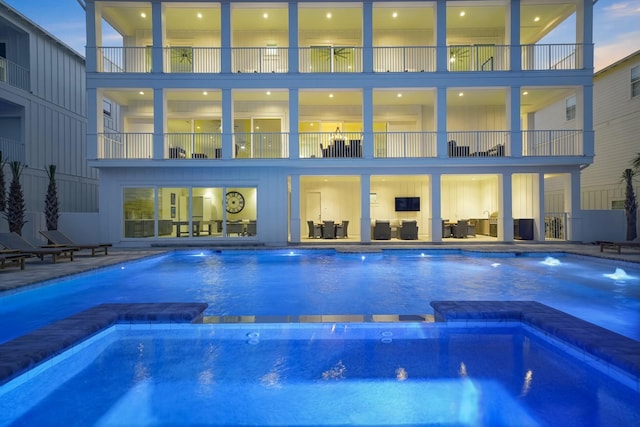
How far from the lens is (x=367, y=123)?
45.8 feet

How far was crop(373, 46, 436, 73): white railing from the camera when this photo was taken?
15.4 metres

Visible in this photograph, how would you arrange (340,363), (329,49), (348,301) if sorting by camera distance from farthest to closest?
(329,49) → (348,301) → (340,363)

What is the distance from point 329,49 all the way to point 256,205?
684 cm

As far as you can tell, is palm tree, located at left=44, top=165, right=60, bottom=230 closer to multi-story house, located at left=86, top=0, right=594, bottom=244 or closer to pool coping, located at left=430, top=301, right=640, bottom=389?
multi-story house, located at left=86, top=0, right=594, bottom=244

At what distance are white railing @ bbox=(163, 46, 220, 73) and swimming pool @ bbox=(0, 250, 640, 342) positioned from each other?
7.83 m

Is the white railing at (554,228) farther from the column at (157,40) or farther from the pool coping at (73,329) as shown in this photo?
the column at (157,40)

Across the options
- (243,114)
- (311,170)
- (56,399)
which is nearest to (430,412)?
(56,399)

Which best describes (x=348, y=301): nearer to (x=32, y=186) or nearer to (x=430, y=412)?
(x=430, y=412)

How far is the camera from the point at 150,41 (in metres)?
15.8

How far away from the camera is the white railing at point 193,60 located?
15.1 metres

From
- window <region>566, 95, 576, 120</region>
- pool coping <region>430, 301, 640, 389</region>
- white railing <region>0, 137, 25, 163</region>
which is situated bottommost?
pool coping <region>430, 301, 640, 389</region>

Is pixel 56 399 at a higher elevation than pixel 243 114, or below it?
below

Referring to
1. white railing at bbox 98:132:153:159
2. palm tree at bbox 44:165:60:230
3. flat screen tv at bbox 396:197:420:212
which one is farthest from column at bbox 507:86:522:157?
palm tree at bbox 44:165:60:230

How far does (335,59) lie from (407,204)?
6892 millimetres
